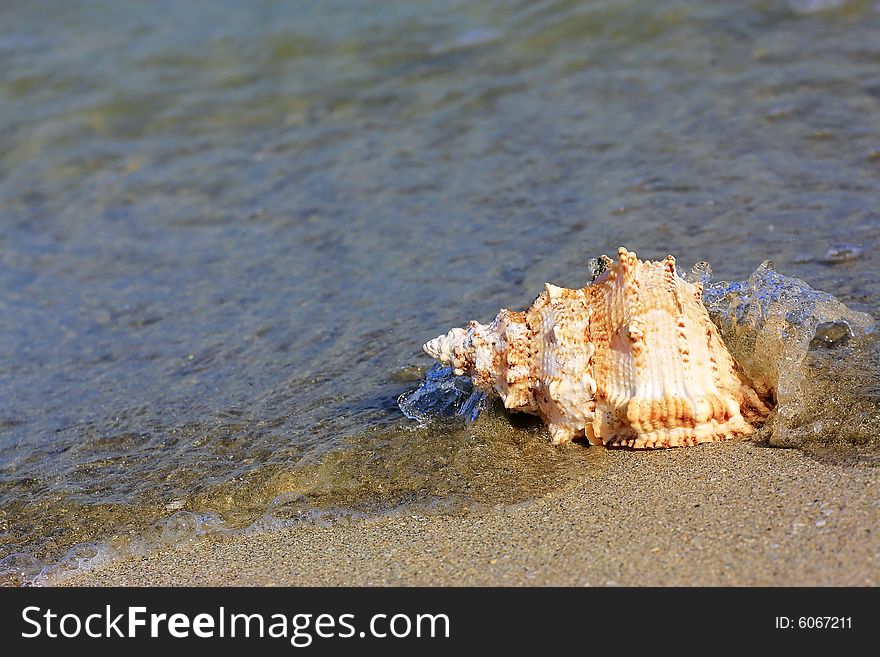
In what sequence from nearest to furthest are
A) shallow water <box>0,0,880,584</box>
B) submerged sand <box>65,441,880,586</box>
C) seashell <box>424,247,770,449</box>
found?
submerged sand <box>65,441,880,586</box> → seashell <box>424,247,770,449</box> → shallow water <box>0,0,880,584</box>

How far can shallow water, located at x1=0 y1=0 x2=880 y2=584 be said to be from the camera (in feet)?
12.7

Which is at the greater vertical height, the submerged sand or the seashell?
the seashell

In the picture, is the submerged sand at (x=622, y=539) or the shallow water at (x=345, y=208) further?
the shallow water at (x=345, y=208)

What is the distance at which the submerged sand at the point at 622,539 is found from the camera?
9.05 ft

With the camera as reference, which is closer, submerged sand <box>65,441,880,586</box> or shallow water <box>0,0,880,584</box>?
submerged sand <box>65,441,880,586</box>

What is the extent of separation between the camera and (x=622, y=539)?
299cm

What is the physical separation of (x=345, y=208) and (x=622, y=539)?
373 cm

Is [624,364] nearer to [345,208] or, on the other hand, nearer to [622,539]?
[622,539]

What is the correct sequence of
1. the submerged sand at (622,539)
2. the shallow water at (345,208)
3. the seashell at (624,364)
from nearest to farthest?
the submerged sand at (622,539), the seashell at (624,364), the shallow water at (345,208)

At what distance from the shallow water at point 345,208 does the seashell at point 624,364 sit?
0.68 ft

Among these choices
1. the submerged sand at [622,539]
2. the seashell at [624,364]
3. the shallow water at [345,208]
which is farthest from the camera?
the shallow water at [345,208]

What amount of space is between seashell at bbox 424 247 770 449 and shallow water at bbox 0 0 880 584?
21 centimetres

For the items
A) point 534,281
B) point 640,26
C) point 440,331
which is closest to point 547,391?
point 440,331
